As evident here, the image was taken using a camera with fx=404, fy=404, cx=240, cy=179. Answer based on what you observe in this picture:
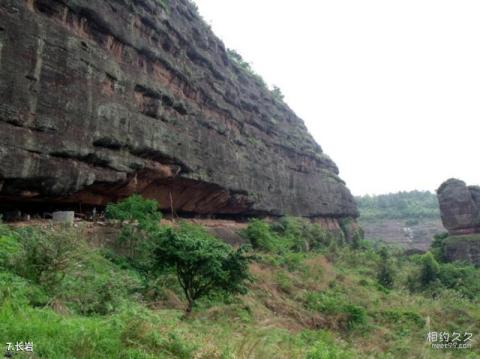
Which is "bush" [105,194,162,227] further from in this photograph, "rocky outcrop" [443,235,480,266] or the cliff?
the cliff

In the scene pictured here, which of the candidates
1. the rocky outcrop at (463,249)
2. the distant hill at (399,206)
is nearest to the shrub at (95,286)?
the rocky outcrop at (463,249)

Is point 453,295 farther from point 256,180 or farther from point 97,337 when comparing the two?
point 97,337

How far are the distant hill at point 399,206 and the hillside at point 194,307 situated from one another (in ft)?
177

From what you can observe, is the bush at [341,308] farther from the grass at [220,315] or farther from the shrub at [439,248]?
the shrub at [439,248]

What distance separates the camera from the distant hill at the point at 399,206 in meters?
74.9

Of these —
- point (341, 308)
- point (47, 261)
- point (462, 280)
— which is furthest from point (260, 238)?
point (47, 261)

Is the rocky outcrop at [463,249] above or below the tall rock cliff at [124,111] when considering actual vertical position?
below

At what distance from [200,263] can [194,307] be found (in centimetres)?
158

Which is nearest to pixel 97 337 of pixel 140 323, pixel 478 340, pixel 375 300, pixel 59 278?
pixel 140 323

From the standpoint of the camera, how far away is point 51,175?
11500mm

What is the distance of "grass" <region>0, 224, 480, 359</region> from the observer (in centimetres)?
488

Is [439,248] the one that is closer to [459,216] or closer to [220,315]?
[459,216]

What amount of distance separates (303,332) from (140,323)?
264 inches

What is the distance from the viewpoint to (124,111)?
14.6 m
